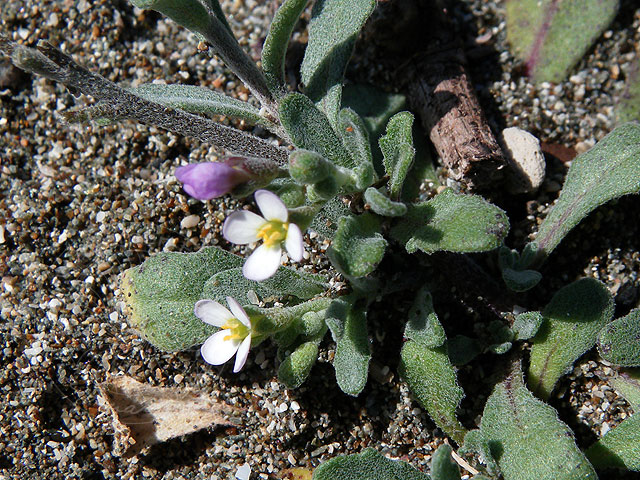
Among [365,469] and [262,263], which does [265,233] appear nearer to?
[262,263]

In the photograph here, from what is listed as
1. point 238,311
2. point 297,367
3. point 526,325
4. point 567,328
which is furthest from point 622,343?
point 238,311

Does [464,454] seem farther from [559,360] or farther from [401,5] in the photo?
[401,5]

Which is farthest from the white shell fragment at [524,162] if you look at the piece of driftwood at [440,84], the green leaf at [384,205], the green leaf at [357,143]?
the green leaf at [384,205]

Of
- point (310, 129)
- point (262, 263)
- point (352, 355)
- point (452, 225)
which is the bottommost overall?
point (352, 355)

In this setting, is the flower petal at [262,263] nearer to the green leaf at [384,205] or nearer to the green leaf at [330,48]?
the green leaf at [384,205]

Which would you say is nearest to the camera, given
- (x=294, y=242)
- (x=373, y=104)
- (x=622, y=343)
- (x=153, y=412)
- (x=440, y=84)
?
(x=294, y=242)

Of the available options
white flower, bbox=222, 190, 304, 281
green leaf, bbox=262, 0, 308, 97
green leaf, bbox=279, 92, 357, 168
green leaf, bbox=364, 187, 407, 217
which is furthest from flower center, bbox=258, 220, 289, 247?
green leaf, bbox=262, 0, 308, 97
